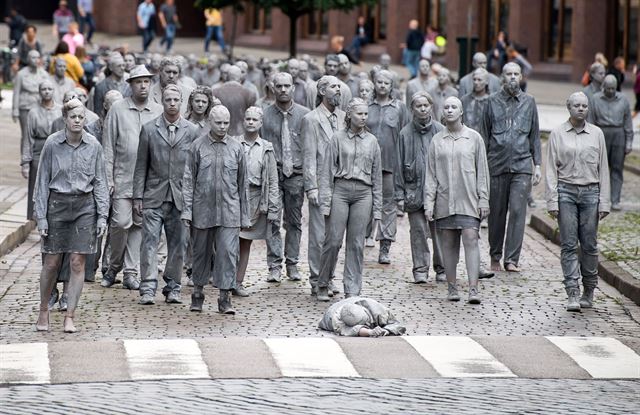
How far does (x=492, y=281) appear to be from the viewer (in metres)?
17.3

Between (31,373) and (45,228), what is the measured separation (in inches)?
85.9

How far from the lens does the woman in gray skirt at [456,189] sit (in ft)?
52.2

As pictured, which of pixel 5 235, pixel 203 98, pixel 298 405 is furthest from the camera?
pixel 5 235

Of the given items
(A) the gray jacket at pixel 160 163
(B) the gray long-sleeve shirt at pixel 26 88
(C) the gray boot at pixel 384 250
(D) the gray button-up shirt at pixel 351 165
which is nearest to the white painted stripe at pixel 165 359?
(A) the gray jacket at pixel 160 163

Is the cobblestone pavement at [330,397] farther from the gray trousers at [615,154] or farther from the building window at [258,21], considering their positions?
the building window at [258,21]

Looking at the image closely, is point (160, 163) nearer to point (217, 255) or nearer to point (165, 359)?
point (217, 255)

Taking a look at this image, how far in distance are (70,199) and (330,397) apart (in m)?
3.65

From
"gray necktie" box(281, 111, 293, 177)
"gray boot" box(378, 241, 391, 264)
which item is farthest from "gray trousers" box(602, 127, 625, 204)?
"gray necktie" box(281, 111, 293, 177)

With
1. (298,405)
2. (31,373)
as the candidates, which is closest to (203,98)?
(31,373)

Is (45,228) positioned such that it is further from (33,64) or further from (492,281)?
(33,64)

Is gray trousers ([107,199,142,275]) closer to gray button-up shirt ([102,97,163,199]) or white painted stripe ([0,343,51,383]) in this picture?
gray button-up shirt ([102,97,163,199])

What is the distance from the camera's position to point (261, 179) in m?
16.1

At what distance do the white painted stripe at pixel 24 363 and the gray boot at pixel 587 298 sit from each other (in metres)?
5.13

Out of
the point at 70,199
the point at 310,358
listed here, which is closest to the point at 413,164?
the point at 70,199
